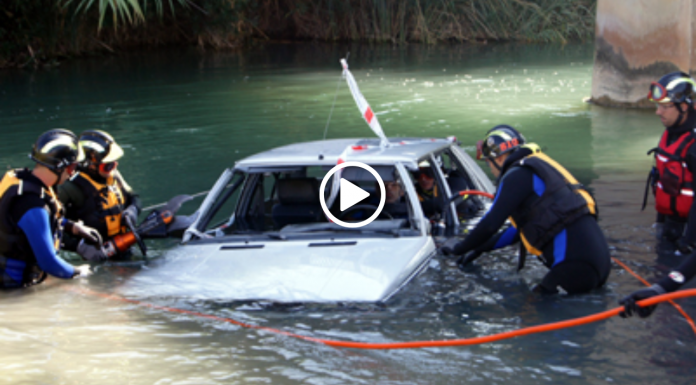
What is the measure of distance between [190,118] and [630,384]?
521 inches

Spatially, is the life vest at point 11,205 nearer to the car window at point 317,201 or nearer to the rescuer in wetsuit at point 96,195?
the rescuer in wetsuit at point 96,195

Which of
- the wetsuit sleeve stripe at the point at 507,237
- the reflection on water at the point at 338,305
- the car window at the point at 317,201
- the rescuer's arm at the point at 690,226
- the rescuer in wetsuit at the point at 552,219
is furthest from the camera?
the car window at the point at 317,201

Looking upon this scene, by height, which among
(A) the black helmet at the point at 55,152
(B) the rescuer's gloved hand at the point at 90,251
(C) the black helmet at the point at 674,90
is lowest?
(B) the rescuer's gloved hand at the point at 90,251

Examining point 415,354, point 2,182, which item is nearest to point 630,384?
point 415,354

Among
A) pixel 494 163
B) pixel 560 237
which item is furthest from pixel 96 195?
pixel 560 237

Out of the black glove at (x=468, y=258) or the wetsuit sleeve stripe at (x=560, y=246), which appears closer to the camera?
the wetsuit sleeve stripe at (x=560, y=246)

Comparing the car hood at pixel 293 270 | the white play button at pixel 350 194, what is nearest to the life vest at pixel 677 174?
the car hood at pixel 293 270

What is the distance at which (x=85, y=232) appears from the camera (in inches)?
254

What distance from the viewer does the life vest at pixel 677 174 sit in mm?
6699

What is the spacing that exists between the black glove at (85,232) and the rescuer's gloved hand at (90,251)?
4.3 inches

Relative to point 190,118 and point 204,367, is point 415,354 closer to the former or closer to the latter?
point 204,367

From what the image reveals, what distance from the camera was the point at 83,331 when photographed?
5.00m

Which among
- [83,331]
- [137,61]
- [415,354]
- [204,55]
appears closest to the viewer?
[415,354]
